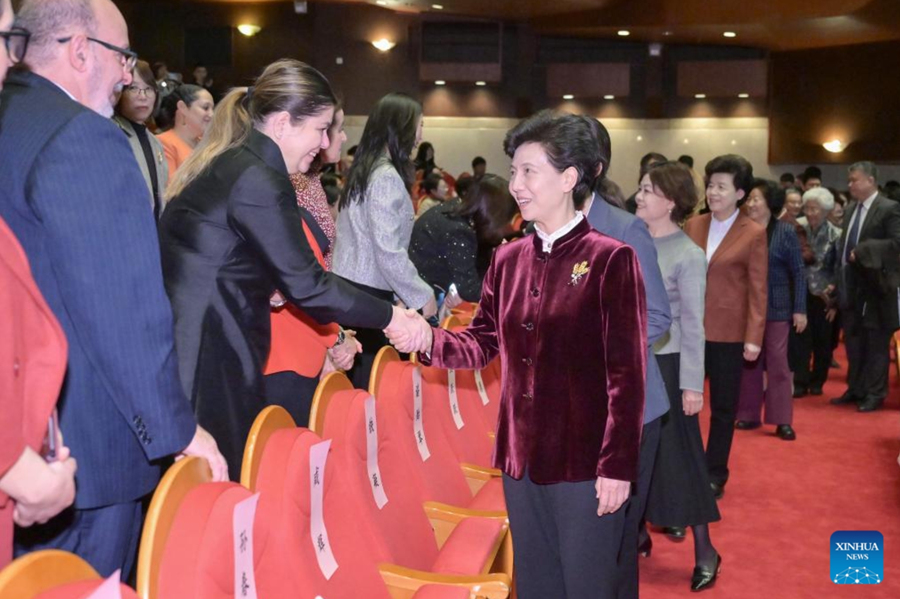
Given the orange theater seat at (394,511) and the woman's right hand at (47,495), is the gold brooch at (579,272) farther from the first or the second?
the woman's right hand at (47,495)

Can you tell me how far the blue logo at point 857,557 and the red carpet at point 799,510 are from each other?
1.4 inches

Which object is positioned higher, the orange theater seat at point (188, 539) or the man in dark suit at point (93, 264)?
the man in dark suit at point (93, 264)

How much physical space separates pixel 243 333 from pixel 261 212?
11.4 inches

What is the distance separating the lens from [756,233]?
14.8ft

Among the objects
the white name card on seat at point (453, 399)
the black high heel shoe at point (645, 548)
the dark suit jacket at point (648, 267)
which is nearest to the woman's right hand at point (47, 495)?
the dark suit jacket at point (648, 267)

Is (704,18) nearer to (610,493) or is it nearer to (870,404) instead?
(870,404)

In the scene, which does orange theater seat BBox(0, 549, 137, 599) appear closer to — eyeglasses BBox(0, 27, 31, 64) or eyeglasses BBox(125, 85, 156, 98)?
eyeglasses BBox(0, 27, 31, 64)

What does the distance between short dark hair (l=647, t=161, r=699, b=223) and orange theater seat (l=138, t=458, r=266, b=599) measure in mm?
2382

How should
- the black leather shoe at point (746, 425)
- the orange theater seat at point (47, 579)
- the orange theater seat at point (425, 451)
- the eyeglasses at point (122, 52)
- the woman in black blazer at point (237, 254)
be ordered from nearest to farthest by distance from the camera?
1. the orange theater seat at point (47, 579)
2. the eyeglasses at point (122, 52)
3. the woman in black blazer at point (237, 254)
4. the orange theater seat at point (425, 451)
5. the black leather shoe at point (746, 425)

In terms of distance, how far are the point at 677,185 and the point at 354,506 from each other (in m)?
1.88

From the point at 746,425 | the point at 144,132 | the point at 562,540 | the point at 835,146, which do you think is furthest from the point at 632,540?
the point at 835,146

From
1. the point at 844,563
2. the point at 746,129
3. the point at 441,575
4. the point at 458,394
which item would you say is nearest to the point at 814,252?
the point at 844,563

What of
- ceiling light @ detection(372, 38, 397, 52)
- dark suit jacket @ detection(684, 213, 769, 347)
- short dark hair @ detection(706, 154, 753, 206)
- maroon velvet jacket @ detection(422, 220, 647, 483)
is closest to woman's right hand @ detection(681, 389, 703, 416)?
dark suit jacket @ detection(684, 213, 769, 347)

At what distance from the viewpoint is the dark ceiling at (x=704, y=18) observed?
40.9 feet
